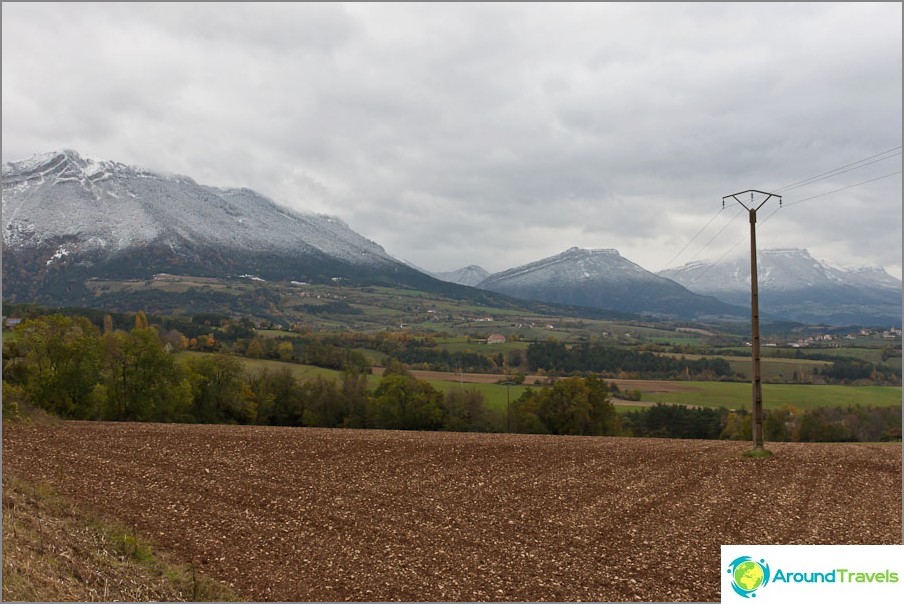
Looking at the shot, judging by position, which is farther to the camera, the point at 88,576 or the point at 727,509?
the point at 727,509

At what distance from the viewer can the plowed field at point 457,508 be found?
1112cm

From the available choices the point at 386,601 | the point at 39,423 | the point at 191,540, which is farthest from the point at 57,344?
the point at 386,601

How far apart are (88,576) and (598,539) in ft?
32.7

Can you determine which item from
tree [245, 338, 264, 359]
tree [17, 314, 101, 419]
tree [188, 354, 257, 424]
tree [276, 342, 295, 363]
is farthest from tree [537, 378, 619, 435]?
tree [245, 338, 264, 359]

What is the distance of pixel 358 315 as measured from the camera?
576 feet

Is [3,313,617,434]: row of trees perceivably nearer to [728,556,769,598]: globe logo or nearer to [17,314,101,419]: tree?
[17,314,101,419]: tree

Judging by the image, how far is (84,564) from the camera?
10297 mm

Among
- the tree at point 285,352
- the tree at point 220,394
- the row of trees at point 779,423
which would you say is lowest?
the row of trees at point 779,423

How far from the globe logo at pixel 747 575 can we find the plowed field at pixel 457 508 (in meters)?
1.65

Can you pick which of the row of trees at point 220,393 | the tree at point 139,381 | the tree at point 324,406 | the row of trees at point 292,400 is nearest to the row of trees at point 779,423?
the row of trees at point 292,400

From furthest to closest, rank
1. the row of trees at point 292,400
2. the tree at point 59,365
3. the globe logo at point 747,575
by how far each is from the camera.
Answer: the row of trees at point 292,400, the tree at point 59,365, the globe logo at point 747,575

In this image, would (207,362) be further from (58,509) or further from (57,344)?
(58,509)

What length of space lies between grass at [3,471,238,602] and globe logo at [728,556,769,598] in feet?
27.3

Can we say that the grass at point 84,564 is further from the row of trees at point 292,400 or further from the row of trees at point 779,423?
the row of trees at point 779,423
